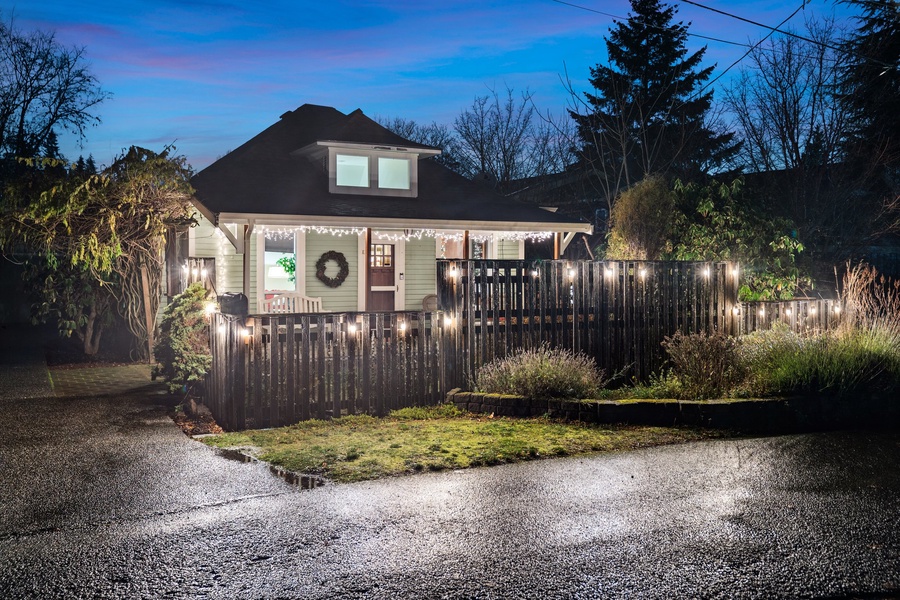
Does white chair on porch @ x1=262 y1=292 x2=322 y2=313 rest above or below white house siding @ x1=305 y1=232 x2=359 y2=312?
below

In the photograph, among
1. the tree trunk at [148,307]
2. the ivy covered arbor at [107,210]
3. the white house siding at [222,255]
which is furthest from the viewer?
the white house siding at [222,255]

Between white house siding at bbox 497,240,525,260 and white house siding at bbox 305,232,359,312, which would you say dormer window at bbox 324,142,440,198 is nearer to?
white house siding at bbox 305,232,359,312

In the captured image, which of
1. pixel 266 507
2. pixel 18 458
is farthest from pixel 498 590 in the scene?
pixel 18 458

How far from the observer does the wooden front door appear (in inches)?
771

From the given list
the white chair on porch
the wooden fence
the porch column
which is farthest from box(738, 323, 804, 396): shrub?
the porch column

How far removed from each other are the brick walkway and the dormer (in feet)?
21.4

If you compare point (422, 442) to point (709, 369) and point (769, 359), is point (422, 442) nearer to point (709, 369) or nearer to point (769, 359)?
point (709, 369)

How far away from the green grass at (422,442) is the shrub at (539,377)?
0.55 metres

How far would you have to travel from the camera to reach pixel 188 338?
436 inches

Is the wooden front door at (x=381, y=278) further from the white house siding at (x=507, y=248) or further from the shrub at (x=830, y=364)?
the shrub at (x=830, y=364)

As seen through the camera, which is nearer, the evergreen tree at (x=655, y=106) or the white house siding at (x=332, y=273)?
the white house siding at (x=332, y=273)

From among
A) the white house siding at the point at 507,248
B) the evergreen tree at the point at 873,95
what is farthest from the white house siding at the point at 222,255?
the evergreen tree at the point at 873,95

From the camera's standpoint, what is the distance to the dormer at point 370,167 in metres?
19.1

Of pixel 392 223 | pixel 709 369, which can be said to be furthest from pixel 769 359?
pixel 392 223
